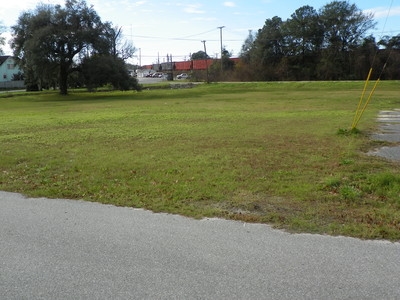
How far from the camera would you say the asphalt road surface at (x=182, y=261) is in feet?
11.5

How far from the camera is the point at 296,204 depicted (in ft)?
19.2

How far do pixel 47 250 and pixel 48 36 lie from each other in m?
45.6

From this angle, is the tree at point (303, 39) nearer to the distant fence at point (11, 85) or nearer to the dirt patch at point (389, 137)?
the distant fence at point (11, 85)

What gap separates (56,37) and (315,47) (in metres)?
52.5

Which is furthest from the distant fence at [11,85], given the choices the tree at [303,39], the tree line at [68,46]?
the tree at [303,39]

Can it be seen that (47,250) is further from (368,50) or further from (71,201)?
(368,50)

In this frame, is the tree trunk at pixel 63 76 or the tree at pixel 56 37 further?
the tree trunk at pixel 63 76

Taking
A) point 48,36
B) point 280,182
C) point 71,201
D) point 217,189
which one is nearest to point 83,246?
point 71,201

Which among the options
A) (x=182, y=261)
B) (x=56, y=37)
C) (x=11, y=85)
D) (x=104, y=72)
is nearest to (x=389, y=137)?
(x=182, y=261)

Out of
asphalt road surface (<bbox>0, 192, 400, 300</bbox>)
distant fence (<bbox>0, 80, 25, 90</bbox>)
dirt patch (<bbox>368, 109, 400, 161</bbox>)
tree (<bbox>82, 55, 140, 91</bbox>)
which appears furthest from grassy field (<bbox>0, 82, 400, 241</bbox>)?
distant fence (<bbox>0, 80, 25, 90</bbox>)

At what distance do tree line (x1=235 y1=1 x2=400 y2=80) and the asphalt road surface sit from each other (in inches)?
2885

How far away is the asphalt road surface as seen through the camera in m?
3.49

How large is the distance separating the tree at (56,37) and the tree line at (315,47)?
39.2 meters

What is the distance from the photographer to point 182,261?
407 cm
